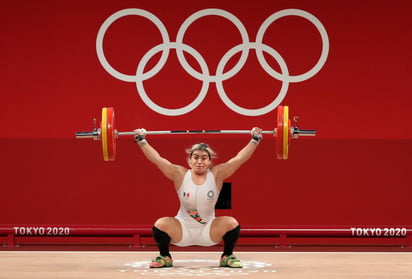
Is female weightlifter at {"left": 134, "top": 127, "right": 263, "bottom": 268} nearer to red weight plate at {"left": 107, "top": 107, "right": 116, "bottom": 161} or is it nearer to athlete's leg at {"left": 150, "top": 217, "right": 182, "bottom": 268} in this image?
athlete's leg at {"left": 150, "top": 217, "right": 182, "bottom": 268}

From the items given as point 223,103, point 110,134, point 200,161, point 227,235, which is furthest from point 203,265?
point 223,103

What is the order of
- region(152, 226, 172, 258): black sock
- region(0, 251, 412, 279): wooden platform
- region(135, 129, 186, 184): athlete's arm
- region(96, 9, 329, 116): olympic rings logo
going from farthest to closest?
region(96, 9, 329, 116): olympic rings logo, region(135, 129, 186, 184): athlete's arm, region(152, 226, 172, 258): black sock, region(0, 251, 412, 279): wooden platform

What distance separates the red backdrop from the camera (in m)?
6.64

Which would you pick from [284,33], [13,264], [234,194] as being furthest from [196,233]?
[284,33]

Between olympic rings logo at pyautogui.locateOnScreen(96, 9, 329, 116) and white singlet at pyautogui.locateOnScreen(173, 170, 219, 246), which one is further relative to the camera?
olympic rings logo at pyautogui.locateOnScreen(96, 9, 329, 116)

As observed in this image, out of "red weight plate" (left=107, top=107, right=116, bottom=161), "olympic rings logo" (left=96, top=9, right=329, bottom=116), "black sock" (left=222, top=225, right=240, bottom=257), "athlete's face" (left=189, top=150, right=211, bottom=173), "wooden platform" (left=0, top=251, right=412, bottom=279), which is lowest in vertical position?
"wooden platform" (left=0, top=251, right=412, bottom=279)

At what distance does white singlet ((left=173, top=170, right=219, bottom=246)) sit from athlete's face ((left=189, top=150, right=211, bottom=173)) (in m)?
0.07

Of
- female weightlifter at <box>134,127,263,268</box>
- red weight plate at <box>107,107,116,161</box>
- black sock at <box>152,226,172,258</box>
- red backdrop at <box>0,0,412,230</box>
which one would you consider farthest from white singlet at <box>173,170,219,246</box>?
red backdrop at <box>0,0,412,230</box>

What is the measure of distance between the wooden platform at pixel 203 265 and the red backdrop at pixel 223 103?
1166 mm

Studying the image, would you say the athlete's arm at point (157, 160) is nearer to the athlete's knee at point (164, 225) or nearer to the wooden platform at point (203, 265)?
the athlete's knee at point (164, 225)

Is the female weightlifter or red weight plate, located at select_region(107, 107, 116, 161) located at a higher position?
red weight plate, located at select_region(107, 107, 116, 161)

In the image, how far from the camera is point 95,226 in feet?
21.5

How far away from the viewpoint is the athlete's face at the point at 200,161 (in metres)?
4.70

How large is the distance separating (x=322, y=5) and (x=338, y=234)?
2110 mm
